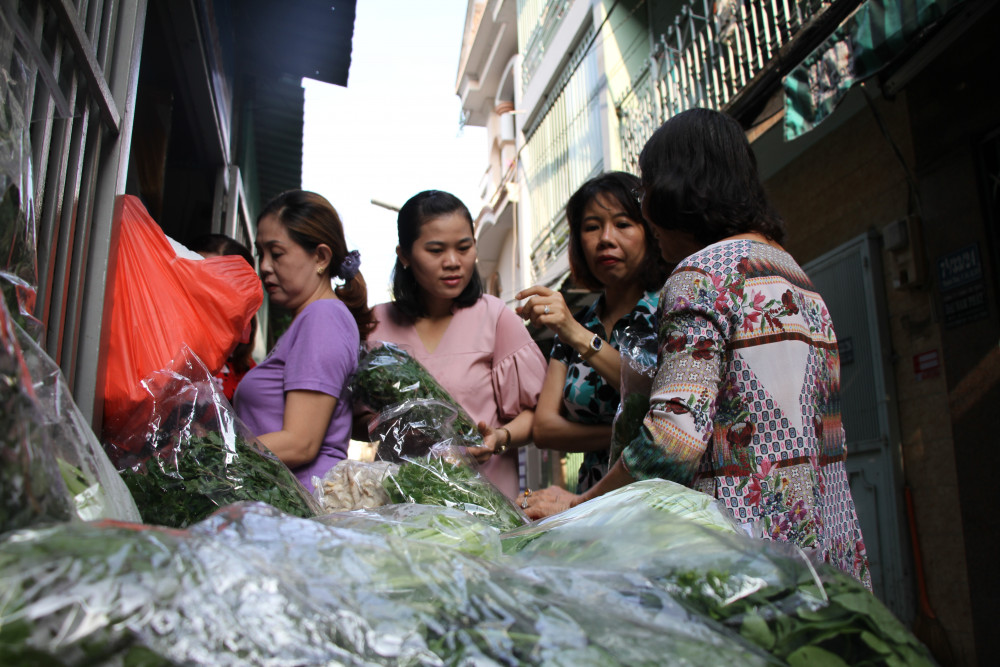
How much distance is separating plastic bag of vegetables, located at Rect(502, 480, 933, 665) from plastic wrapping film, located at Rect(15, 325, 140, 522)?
1.62 feet

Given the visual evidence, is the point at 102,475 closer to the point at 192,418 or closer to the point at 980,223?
the point at 192,418

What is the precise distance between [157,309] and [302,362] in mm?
421

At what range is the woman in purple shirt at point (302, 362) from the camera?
1.92 meters

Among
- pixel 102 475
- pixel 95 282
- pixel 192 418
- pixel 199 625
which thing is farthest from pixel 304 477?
pixel 199 625

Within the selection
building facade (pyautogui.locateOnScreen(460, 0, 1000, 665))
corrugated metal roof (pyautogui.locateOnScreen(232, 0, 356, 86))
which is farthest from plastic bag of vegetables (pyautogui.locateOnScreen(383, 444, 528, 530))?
corrugated metal roof (pyautogui.locateOnScreen(232, 0, 356, 86))

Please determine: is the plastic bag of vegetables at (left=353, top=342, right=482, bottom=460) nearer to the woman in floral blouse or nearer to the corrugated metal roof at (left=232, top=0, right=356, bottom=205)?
the woman in floral blouse

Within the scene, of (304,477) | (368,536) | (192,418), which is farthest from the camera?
(304,477)

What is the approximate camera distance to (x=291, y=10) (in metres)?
5.10

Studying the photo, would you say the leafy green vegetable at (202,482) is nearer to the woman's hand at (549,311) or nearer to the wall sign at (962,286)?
the woman's hand at (549,311)

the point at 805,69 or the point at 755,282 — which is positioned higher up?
the point at 805,69

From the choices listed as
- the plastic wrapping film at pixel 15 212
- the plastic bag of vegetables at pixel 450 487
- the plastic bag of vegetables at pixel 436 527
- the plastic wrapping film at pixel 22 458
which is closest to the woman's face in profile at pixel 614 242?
the plastic bag of vegetables at pixel 450 487

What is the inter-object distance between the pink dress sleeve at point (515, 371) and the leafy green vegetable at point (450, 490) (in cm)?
87

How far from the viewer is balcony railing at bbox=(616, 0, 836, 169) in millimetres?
5766

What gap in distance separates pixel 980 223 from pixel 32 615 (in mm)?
5097
